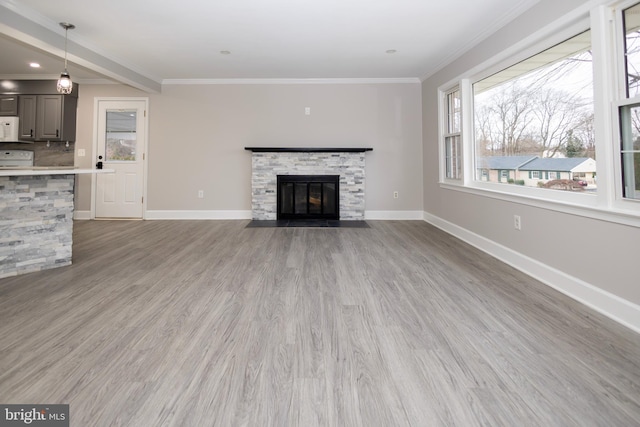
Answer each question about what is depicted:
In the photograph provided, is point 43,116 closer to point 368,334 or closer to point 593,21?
point 368,334

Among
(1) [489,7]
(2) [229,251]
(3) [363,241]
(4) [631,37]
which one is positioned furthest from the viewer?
(3) [363,241]

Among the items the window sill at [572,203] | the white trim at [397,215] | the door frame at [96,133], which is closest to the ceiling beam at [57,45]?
the door frame at [96,133]

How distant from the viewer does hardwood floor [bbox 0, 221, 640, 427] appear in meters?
1.21

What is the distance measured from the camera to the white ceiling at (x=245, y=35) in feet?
10.2

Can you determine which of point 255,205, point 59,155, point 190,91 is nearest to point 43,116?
point 59,155

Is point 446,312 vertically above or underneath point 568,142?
underneath

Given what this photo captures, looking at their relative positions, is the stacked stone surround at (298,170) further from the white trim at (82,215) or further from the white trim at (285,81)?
the white trim at (82,215)

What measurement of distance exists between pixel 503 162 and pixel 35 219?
14.8 feet

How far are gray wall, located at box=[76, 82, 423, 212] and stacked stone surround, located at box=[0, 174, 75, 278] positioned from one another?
2702 mm

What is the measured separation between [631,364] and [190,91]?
20.5ft

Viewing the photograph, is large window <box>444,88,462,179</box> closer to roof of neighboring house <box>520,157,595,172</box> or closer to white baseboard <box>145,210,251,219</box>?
roof of neighboring house <box>520,157,595,172</box>

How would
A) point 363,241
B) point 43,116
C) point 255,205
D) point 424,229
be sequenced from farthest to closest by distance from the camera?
point 255,205 → point 43,116 → point 424,229 → point 363,241

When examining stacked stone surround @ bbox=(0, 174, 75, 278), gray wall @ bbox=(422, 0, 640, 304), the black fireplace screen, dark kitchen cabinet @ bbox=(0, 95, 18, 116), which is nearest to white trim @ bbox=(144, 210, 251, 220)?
the black fireplace screen

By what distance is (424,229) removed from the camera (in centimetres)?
485
